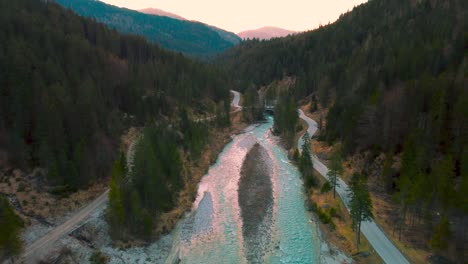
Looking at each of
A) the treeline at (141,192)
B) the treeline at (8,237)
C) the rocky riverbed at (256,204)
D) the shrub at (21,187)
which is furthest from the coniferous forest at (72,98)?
the rocky riverbed at (256,204)

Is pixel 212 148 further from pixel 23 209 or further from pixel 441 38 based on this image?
pixel 441 38

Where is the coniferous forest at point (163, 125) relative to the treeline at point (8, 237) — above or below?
above

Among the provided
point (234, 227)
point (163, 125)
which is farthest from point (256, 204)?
point (163, 125)

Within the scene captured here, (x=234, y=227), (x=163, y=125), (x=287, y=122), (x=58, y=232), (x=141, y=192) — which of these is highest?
(x=287, y=122)

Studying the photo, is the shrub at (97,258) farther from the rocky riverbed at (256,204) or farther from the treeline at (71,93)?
the rocky riverbed at (256,204)

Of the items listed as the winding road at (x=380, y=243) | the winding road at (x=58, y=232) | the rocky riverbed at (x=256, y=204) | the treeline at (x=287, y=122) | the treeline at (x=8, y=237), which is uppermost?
the treeline at (x=287, y=122)

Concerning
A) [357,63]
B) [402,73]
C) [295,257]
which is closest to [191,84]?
[357,63]

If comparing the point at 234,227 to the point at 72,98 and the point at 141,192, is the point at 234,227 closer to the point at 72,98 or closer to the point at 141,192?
the point at 141,192
